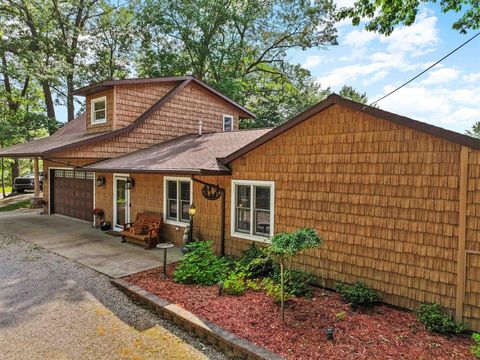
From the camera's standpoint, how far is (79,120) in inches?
738

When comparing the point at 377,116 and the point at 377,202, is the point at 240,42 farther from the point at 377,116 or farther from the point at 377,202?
the point at 377,202

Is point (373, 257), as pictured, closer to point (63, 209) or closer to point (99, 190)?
point (99, 190)

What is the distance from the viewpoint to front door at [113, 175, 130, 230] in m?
12.0

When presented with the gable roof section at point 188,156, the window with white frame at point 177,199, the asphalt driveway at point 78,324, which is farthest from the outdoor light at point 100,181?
the asphalt driveway at point 78,324

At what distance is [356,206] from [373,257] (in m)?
1.01

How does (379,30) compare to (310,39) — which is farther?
(310,39)

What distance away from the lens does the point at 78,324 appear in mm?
→ 5184

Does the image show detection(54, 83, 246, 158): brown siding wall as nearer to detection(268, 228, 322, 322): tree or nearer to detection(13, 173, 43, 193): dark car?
detection(268, 228, 322, 322): tree

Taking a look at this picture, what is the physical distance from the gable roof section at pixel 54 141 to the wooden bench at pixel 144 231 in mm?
3493

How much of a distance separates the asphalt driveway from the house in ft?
10.4

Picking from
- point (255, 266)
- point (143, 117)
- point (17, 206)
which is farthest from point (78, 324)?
point (17, 206)

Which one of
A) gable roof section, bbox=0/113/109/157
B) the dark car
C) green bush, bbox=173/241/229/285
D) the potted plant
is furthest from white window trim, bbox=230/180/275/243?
the dark car

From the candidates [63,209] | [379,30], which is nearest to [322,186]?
[379,30]

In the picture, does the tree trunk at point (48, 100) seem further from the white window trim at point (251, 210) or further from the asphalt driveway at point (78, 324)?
the white window trim at point (251, 210)
